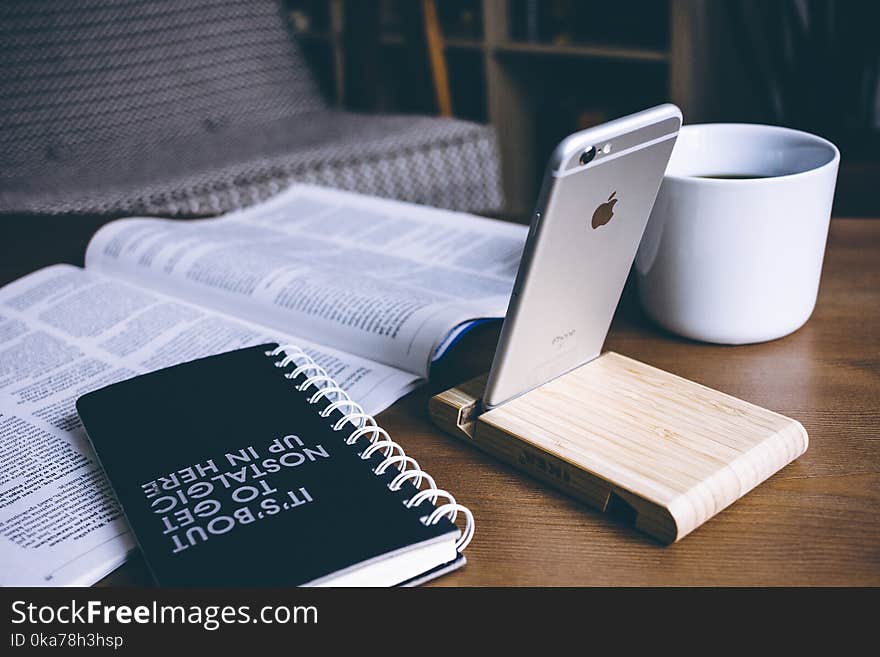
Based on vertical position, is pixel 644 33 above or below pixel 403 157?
above

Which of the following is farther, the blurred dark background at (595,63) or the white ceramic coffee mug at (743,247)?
the blurred dark background at (595,63)

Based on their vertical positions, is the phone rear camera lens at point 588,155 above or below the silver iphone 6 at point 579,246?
above

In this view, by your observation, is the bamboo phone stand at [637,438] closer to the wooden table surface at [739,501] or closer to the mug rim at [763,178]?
the wooden table surface at [739,501]

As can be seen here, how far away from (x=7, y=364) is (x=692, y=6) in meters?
1.62

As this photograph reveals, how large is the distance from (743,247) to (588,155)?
0.63ft

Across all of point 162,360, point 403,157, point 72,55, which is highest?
point 72,55

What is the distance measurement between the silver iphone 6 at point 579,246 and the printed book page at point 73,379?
0.12m

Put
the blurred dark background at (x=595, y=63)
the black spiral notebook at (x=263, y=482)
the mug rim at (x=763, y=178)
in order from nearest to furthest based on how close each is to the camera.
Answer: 1. the black spiral notebook at (x=263, y=482)
2. the mug rim at (x=763, y=178)
3. the blurred dark background at (x=595, y=63)

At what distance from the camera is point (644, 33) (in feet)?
6.68

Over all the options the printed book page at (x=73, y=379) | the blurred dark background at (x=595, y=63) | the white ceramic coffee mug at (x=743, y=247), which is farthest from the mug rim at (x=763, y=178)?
the blurred dark background at (x=595, y=63)

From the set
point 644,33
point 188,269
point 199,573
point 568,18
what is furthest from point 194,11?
point 199,573

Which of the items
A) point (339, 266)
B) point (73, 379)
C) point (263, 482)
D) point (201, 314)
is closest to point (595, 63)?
point (339, 266)

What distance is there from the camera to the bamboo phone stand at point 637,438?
0.41 meters

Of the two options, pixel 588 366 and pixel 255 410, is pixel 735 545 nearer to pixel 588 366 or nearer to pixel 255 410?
pixel 588 366
